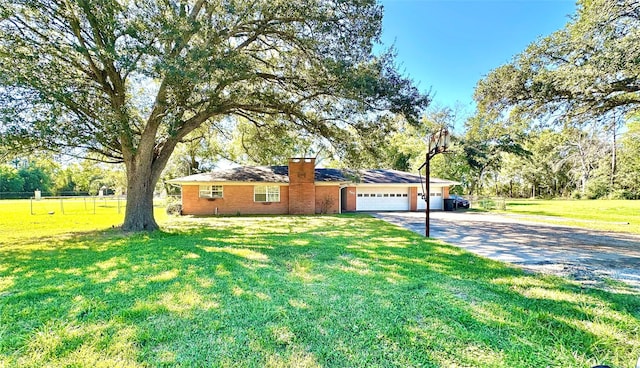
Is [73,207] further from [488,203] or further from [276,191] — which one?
[488,203]

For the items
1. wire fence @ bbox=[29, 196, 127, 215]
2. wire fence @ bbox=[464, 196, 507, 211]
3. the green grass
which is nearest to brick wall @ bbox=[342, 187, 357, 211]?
the green grass

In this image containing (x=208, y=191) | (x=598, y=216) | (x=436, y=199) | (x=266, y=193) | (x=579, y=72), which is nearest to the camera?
(x=579, y=72)

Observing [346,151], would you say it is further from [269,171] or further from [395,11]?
[269,171]

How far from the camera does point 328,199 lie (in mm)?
19438

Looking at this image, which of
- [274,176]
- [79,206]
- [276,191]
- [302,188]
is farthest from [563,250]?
[79,206]

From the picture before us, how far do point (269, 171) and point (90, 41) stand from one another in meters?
12.9

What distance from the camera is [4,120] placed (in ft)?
24.3

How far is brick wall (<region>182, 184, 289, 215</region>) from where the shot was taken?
1833 cm

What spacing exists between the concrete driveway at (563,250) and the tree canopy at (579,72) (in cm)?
396

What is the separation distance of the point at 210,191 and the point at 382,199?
1213 cm

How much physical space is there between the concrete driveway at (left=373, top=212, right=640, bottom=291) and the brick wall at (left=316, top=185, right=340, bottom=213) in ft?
30.9

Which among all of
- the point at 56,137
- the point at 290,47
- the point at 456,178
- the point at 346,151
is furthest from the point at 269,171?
the point at 456,178

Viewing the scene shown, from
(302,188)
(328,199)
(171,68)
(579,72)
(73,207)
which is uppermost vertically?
(171,68)

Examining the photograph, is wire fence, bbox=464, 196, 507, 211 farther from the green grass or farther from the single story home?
the single story home
